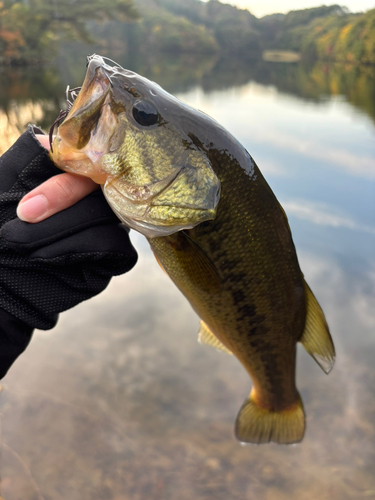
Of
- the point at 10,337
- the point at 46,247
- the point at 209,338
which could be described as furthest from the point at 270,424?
the point at 46,247

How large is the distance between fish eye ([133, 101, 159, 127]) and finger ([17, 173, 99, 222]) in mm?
357

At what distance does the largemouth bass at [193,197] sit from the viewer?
1481 mm

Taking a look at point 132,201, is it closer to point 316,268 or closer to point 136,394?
point 136,394

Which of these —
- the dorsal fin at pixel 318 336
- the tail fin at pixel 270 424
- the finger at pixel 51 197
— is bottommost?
the tail fin at pixel 270 424

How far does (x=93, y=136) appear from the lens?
144 cm

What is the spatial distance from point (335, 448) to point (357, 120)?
1521 cm

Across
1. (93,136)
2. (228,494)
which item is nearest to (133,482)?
(228,494)

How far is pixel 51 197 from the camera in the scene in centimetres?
157

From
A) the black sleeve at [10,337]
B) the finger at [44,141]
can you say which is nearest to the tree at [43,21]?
the finger at [44,141]

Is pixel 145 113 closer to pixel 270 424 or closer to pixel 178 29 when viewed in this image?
pixel 270 424

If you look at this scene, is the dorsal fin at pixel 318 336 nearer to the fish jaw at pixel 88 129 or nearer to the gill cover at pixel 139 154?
the gill cover at pixel 139 154

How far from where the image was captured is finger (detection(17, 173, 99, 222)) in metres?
1.55

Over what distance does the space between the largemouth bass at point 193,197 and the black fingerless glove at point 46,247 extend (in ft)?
0.68

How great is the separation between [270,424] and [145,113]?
2.21 m
